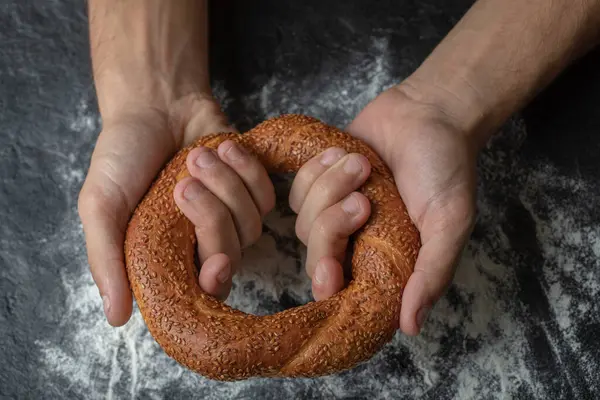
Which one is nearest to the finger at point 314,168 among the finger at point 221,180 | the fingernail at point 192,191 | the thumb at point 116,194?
the finger at point 221,180

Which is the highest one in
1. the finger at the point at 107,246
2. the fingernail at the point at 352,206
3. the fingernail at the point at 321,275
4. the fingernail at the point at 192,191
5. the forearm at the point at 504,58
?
the forearm at the point at 504,58

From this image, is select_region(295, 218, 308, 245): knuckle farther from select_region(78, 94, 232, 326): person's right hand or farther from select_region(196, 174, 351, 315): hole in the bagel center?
select_region(78, 94, 232, 326): person's right hand

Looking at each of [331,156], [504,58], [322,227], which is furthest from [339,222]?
[504,58]

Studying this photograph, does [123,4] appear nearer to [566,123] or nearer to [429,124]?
[429,124]

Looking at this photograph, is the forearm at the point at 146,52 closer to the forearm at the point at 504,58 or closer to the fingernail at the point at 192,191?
the fingernail at the point at 192,191

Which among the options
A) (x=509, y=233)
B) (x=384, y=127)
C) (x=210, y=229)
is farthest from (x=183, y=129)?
(x=509, y=233)

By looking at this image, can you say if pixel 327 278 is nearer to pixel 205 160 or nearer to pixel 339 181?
pixel 339 181
